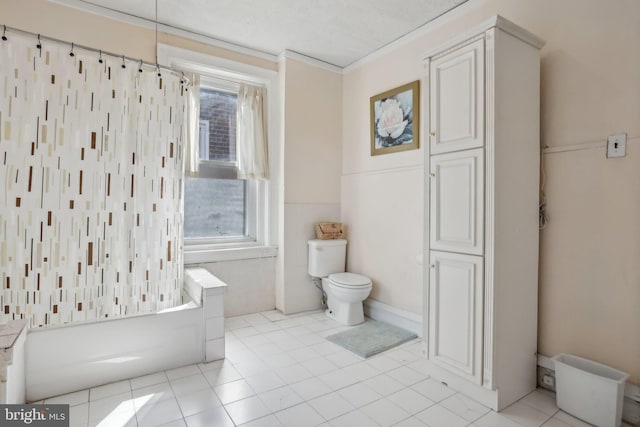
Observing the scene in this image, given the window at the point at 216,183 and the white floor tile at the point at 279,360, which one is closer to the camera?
the white floor tile at the point at 279,360

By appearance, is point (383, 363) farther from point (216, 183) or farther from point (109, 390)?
point (216, 183)

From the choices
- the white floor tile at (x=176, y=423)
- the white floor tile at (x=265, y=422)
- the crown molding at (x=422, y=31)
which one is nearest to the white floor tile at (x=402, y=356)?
the white floor tile at (x=265, y=422)

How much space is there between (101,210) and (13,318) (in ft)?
2.47

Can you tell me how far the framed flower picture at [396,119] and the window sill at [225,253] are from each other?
1.47 m

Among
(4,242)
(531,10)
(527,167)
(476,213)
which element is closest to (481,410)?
(476,213)

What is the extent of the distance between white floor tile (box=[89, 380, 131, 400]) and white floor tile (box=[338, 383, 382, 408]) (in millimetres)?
1300

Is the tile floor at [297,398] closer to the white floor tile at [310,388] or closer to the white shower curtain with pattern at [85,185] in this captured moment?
the white floor tile at [310,388]

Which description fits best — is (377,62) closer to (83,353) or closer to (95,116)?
(95,116)

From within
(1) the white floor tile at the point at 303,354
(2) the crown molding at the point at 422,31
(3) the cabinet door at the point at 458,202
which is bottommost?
(1) the white floor tile at the point at 303,354

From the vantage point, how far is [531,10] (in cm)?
212

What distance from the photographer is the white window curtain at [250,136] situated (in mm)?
3305

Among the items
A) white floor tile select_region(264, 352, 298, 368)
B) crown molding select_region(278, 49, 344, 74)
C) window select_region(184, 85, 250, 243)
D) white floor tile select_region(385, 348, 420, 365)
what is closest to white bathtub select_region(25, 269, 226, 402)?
white floor tile select_region(264, 352, 298, 368)

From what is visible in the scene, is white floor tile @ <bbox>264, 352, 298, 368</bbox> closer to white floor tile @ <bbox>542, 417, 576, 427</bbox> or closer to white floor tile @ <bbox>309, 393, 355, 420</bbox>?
white floor tile @ <bbox>309, 393, 355, 420</bbox>

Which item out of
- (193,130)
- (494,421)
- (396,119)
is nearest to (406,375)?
(494,421)
